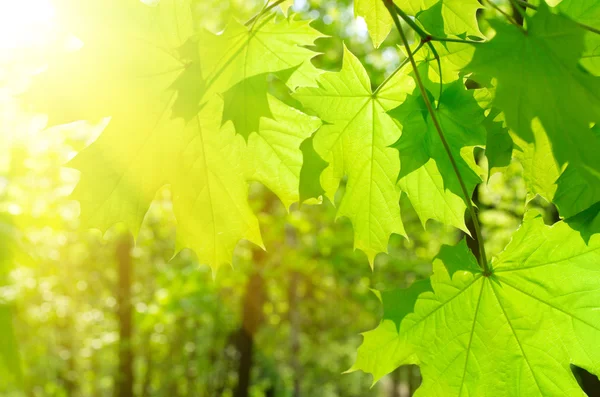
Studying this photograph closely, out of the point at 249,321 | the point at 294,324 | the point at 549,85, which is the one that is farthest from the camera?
the point at 294,324

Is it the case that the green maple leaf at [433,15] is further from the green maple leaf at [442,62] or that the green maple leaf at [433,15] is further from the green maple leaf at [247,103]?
the green maple leaf at [247,103]

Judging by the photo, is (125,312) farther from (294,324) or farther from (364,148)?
(364,148)

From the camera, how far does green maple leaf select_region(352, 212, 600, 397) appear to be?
121cm

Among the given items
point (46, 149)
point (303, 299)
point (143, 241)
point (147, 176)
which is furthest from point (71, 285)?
point (147, 176)

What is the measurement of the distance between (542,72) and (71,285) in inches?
592

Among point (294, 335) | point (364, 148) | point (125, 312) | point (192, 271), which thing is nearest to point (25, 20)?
point (364, 148)

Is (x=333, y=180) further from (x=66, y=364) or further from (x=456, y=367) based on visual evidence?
(x=66, y=364)

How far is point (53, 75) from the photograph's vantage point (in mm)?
1111

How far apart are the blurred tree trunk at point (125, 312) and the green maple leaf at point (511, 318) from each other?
456 inches

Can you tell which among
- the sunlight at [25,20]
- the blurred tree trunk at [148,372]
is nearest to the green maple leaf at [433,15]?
the sunlight at [25,20]

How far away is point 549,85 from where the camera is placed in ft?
2.41

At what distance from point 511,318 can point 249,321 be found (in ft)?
34.8

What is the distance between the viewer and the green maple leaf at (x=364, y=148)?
1.21 m

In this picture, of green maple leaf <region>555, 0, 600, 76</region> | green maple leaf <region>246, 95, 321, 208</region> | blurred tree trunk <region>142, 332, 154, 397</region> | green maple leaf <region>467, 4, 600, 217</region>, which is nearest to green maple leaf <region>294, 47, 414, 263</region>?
green maple leaf <region>246, 95, 321, 208</region>
